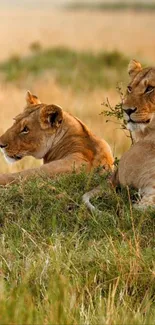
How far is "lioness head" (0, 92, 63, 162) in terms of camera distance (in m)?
5.96

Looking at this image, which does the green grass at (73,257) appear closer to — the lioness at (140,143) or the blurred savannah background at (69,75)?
the lioness at (140,143)

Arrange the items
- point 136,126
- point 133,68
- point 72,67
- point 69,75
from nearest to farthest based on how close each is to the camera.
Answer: point 136,126, point 133,68, point 69,75, point 72,67

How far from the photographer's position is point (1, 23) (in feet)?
139

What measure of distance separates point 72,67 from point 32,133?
1197 centimetres

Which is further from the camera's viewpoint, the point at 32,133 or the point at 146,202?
the point at 32,133

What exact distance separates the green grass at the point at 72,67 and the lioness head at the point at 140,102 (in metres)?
9.94

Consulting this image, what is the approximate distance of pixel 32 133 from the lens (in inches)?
236

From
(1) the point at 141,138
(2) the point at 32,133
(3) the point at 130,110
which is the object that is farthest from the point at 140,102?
(2) the point at 32,133

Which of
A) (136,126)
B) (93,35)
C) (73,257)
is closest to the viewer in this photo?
(73,257)

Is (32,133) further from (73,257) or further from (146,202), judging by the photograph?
(73,257)

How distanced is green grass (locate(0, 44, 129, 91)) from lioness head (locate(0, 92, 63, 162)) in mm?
9361

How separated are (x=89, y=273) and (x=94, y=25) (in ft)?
121

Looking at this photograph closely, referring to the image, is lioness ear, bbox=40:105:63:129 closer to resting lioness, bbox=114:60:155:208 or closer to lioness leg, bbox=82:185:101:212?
resting lioness, bbox=114:60:155:208

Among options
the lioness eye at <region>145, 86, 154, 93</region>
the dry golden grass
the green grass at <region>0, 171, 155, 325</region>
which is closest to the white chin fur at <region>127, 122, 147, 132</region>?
the lioness eye at <region>145, 86, 154, 93</region>
